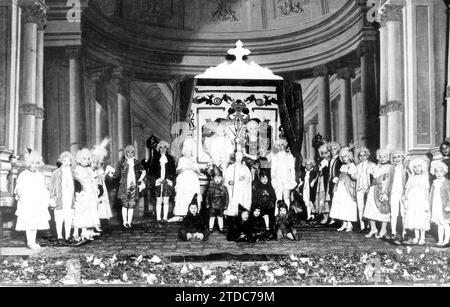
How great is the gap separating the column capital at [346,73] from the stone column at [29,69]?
3.26m

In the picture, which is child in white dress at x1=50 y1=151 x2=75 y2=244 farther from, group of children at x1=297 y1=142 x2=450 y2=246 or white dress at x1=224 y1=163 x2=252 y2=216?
group of children at x1=297 y1=142 x2=450 y2=246

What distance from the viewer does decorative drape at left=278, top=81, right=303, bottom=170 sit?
22.5ft

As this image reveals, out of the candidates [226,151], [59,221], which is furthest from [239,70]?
Result: [59,221]

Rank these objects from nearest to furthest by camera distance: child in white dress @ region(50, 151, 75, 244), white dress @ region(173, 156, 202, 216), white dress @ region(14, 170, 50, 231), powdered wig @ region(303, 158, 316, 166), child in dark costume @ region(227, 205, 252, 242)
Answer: white dress @ region(14, 170, 50, 231)
child in white dress @ region(50, 151, 75, 244)
child in dark costume @ region(227, 205, 252, 242)
white dress @ region(173, 156, 202, 216)
powdered wig @ region(303, 158, 316, 166)

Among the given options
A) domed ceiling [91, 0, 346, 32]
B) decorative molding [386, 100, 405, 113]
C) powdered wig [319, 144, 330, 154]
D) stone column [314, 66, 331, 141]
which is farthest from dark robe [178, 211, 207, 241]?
decorative molding [386, 100, 405, 113]

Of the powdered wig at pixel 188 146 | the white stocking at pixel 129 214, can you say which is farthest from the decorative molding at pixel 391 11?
the white stocking at pixel 129 214

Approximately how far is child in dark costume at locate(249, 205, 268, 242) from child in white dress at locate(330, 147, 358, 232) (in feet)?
2.50

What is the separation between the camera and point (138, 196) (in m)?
6.88

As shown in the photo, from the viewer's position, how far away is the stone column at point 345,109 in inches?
272

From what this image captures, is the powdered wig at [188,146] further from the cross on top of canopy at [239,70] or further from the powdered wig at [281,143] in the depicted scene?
the powdered wig at [281,143]

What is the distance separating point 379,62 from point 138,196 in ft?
9.78

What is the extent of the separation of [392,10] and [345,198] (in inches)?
81.8

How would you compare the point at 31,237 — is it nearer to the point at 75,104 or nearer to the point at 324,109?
the point at 75,104
